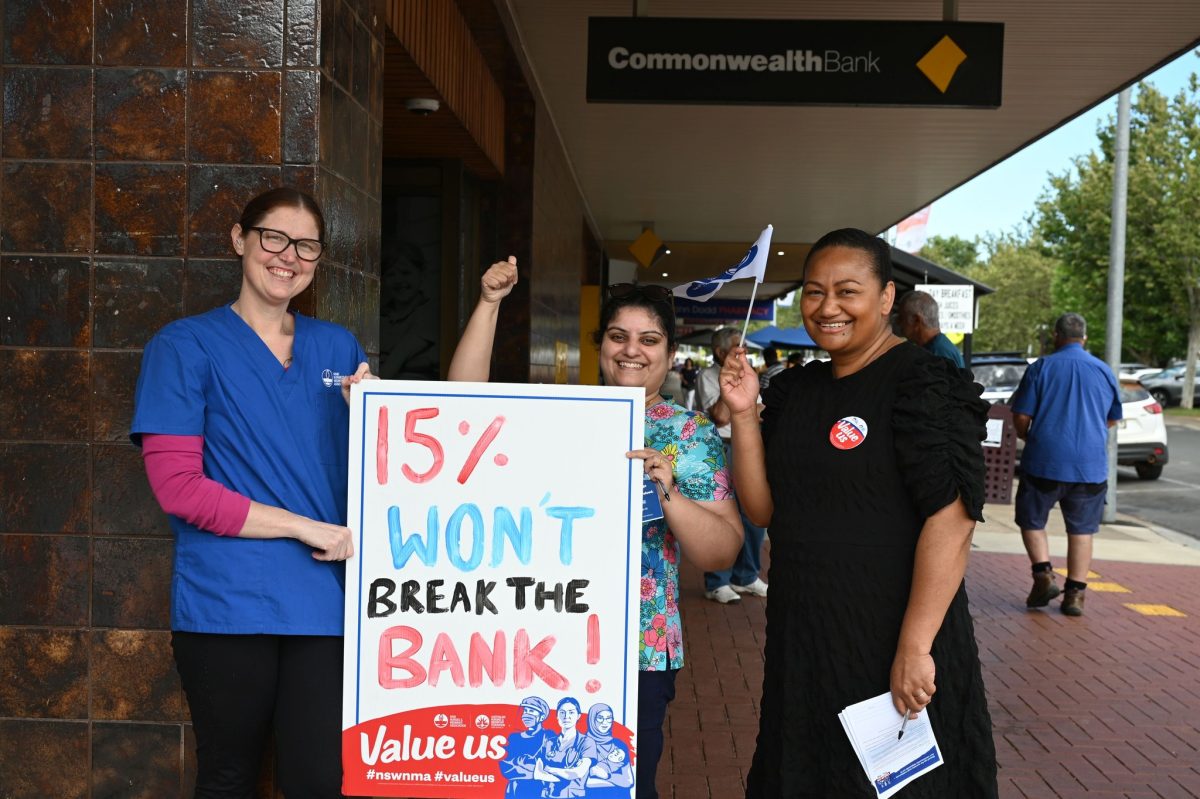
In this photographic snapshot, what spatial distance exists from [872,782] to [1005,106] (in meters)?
7.86

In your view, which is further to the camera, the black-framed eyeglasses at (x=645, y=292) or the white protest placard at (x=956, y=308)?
the white protest placard at (x=956, y=308)

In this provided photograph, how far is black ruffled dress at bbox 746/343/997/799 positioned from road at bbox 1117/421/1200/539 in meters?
11.4

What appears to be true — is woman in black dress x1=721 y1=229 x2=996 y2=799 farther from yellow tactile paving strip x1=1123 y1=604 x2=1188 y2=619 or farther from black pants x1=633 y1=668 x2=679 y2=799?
yellow tactile paving strip x1=1123 y1=604 x2=1188 y2=619

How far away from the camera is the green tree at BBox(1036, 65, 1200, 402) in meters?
38.3

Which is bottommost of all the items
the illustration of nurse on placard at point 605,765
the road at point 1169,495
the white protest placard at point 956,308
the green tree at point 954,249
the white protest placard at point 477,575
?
the road at point 1169,495

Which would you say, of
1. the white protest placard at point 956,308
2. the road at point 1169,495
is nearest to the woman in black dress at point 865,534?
the road at point 1169,495

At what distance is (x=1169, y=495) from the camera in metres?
16.1

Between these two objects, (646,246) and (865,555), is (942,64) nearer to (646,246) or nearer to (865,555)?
(865,555)

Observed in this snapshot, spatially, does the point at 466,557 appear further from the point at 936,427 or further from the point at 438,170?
the point at 438,170

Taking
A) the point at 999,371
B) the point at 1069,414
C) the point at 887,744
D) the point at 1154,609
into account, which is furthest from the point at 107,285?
the point at 999,371

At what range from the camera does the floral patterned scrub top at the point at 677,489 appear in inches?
108

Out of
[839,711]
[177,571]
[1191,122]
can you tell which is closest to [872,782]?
[839,711]

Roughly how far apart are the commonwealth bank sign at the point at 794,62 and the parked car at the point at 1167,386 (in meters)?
39.7

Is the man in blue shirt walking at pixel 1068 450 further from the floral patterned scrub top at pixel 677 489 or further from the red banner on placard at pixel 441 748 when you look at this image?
the red banner on placard at pixel 441 748
